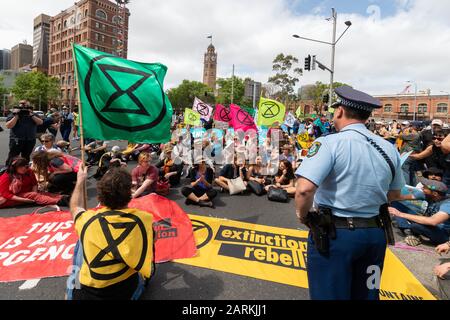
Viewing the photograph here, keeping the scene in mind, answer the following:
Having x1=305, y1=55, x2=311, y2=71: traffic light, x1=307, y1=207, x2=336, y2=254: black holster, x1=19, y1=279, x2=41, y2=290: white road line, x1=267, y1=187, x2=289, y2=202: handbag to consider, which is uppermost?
x1=305, y1=55, x2=311, y2=71: traffic light

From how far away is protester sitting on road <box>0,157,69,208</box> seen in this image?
495 cm

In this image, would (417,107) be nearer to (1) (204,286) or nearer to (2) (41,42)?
(1) (204,286)

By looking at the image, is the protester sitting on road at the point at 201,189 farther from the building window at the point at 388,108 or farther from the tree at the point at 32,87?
the building window at the point at 388,108

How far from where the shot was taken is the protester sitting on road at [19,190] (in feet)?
16.2

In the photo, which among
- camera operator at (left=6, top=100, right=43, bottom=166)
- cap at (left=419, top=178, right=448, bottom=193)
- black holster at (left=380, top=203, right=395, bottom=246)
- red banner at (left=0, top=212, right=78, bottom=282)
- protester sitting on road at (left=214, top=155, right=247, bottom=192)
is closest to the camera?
black holster at (left=380, top=203, right=395, bottom=246)

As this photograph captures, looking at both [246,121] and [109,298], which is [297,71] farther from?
[109,298]

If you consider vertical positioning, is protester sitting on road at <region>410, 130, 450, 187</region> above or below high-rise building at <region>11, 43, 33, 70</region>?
below

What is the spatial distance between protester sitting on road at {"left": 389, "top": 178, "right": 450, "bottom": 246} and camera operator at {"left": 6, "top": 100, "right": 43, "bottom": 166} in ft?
24.9

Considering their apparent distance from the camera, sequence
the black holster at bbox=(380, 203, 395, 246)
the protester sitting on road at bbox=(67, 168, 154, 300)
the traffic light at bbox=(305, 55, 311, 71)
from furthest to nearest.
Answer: the traffic light at bbox=(305, 55, 311, 71) → the protester sitting on road at bbox=(67, 168, 154, 300) → the black holster at bbox=(380, 203, 395, 246)

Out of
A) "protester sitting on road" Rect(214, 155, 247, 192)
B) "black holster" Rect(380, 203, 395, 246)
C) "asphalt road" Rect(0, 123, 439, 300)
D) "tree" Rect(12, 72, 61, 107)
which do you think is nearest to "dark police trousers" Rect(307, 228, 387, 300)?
"black holster" Rect(380, 203, 395, 246)

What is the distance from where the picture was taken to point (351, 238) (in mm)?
1656

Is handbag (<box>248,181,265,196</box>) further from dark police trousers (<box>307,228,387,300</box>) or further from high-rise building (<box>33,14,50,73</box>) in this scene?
high-rise building (<box>33,14,50,73</box>)
